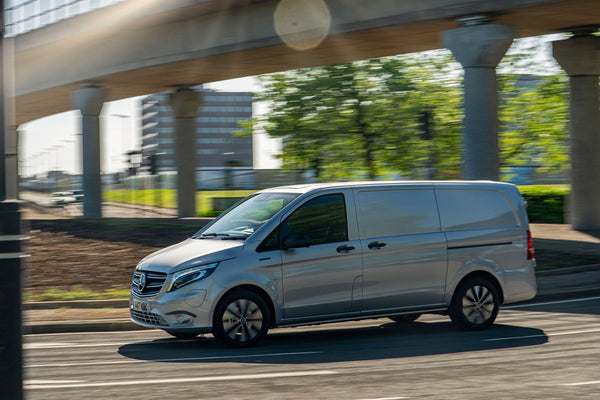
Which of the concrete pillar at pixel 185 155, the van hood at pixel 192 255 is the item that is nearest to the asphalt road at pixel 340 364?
the van hood at pixel 192 255

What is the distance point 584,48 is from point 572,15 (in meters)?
3.16

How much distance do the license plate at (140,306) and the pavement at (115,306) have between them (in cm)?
118

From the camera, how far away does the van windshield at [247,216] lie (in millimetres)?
9809

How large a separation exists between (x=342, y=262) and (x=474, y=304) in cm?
189

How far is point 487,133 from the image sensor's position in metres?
19.6

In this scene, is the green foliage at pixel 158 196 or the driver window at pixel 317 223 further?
the green foliage at pixel 158 196

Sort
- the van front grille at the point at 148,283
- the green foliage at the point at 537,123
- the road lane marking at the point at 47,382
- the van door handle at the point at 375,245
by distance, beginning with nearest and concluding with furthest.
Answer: the road lane marking at the point at 47,382, the van front grille at the point at 148,283, the van door handle at the point at 375,245, the green foliage at the point at 537,123

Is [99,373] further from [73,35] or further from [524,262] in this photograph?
[73,35]

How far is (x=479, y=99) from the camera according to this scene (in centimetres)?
1970

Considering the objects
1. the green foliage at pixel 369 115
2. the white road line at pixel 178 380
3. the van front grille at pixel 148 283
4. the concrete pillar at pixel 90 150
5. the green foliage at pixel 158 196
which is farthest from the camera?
the green foliage at pixel 158 196

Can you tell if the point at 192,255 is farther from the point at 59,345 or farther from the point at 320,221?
the point at 59,345

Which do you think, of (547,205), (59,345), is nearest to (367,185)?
(59,345)

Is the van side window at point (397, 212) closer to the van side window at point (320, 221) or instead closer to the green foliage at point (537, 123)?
the van side window at point (320, 221)

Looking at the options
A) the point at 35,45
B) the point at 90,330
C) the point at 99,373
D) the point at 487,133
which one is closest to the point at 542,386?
the point at 99,373
